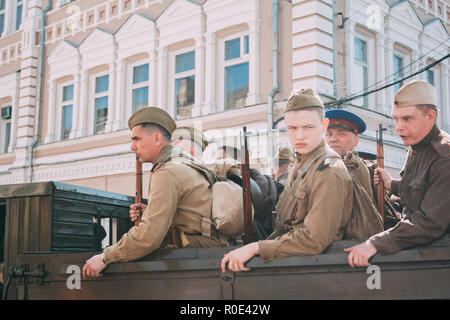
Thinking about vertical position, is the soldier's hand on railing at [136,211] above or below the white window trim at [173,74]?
below

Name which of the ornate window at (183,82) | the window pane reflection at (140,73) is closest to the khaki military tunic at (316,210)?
the ornate window at (183,82)

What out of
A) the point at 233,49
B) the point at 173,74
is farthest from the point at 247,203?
the point at 173,74

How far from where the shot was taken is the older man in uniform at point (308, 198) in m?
2.57

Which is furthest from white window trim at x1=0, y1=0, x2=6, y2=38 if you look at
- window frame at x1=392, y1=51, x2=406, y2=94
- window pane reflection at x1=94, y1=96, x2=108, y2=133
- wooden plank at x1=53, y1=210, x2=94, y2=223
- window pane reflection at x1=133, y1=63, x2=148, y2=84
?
wooden plank at x1=53, y1=210, x2=94, y2=223

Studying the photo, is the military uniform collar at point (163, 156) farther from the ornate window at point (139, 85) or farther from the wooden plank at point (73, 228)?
the ornate window at point (139, 85)

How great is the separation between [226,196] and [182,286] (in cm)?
57

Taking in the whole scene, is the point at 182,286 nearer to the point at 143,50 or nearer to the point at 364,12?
the point at 364,12

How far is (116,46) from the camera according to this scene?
45.7 feet

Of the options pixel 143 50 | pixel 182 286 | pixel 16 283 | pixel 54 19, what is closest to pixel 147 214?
pixel 182 286

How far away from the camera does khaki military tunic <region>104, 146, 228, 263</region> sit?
9.55 ft

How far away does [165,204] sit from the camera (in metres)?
2.96

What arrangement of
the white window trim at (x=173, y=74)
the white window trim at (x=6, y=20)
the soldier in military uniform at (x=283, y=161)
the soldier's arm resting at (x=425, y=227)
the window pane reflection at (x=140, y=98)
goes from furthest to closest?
the white window trim at (x=6, y=20) < the window pane reflection at (x=140, y=98) < the white window trim at (x=173, y=74) < the soldier in military uniform at (x=283, y=161) < the soldier's arm resting at (x=425, y=227)

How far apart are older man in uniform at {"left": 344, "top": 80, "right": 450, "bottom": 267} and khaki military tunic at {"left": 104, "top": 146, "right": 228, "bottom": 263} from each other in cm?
94

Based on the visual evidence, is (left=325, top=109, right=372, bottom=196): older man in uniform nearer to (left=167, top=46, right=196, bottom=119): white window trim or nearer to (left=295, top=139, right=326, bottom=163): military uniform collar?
(left=295, top=139, right=326, bottom=163): military uniform collar
